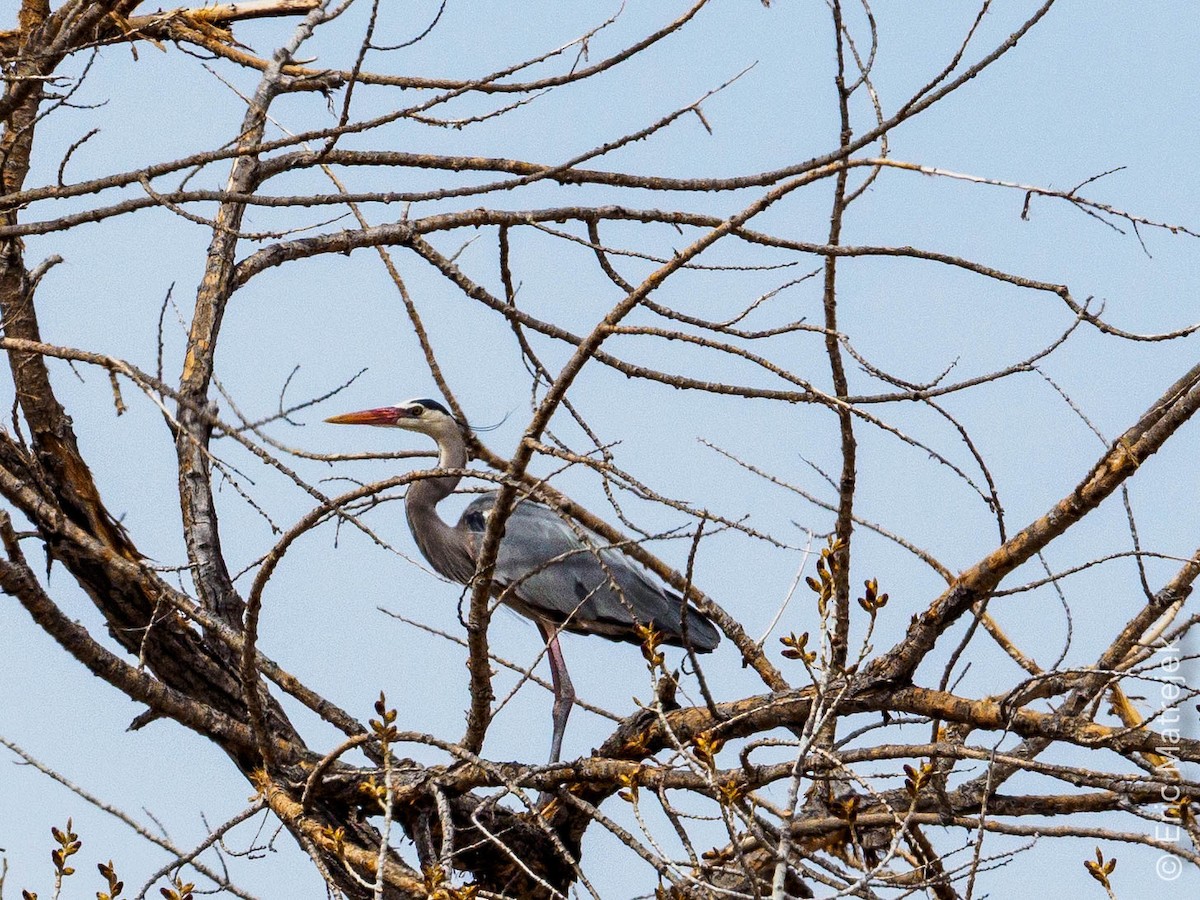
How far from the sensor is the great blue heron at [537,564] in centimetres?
686

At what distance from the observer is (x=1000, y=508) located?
12.0 ft

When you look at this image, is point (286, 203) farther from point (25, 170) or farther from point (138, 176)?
point (25, 170)

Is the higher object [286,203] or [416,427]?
[416,427]

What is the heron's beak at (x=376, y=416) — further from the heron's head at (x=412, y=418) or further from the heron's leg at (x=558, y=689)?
the heron's leg at (x=558, y=689)

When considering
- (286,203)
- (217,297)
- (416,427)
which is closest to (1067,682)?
(286,203)

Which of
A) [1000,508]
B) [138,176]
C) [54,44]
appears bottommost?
[1000,508]

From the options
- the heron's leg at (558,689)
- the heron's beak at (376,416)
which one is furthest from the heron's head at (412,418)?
the heron's leg at (558,689)

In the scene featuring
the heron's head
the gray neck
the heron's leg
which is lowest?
the heron's leg

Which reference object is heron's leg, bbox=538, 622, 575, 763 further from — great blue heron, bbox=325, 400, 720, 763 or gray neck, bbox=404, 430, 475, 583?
gray neck, bbox=404, 430, 475, 583

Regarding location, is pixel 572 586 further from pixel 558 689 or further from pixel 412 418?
pixel 412 418

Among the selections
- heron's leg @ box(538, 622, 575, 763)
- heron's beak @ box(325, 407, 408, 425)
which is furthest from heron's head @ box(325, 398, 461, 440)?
heron's leg @ box(538, 622, 575, 763)

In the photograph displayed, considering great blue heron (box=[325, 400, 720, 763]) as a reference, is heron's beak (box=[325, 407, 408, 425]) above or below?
above

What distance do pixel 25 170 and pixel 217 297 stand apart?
0.74m

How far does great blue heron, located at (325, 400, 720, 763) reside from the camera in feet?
22.5
